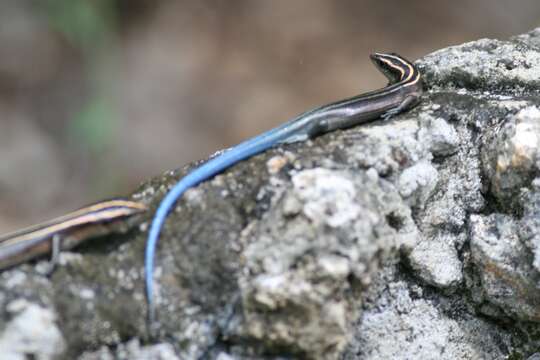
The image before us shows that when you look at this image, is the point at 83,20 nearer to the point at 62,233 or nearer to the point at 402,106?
the point at 402,106

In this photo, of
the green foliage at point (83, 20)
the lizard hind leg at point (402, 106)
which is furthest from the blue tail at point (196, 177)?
the green foliage at point (83, 20)

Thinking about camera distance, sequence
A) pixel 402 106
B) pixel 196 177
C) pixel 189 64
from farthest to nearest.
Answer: pixel 189 64 → pixel 402 106 → pixel 196 177

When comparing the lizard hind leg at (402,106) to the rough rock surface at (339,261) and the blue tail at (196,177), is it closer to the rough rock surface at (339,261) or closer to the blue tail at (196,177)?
the rough rock surface at (339,261)

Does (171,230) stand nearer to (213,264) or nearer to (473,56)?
(213,264)

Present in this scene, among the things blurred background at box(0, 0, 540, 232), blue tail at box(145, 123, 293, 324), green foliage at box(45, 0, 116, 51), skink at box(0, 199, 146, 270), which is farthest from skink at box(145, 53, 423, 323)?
green foliage at box(45, 0, 116, 51)

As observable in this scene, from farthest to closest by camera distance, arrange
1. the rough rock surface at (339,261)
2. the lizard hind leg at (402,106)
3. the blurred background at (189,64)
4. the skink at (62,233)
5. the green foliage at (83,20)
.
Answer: the blurred background at (189,64) < the green foliage at (83,20) < the lizard hind leg at (402,106) < the skink at (62,233) < the rough rock surface at (339,261)

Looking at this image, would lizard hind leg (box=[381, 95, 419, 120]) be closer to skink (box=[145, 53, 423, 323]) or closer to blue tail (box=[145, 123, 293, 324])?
skink (box=[145, 53, 423, 323])

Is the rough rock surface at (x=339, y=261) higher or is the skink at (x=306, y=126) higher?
the skink at (x=306, y=126)

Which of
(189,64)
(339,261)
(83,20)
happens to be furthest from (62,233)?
(189,64)
